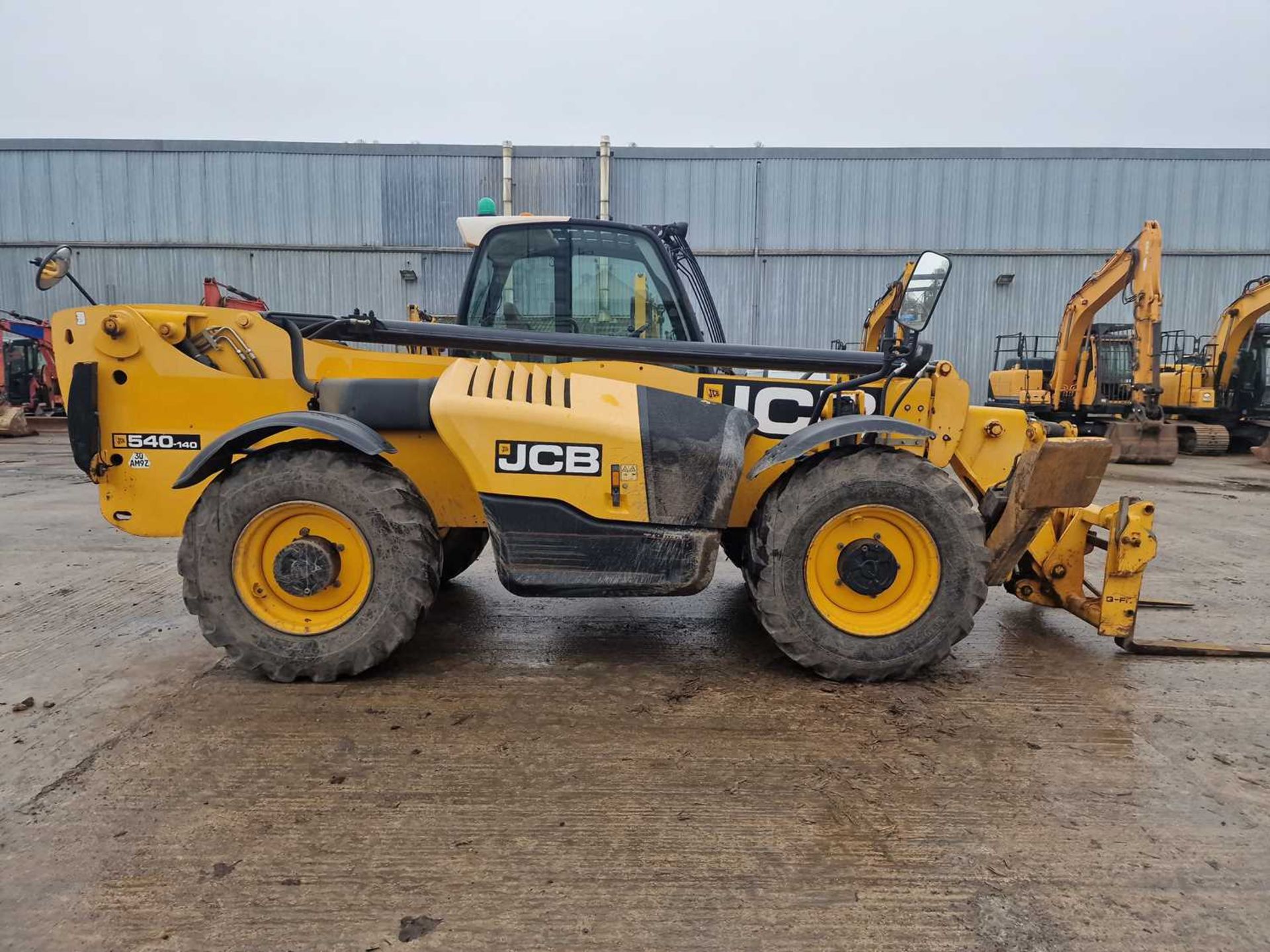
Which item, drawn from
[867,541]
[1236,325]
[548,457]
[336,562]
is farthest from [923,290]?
[1236,325]

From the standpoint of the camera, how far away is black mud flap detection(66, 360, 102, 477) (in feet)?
10.7

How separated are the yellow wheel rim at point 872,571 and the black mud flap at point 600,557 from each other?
47 cm

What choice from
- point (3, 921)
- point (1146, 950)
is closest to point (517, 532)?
point (3, 921)

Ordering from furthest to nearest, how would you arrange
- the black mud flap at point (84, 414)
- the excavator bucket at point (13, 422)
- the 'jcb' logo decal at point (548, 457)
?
1. the excavator bucket at point (13, 422)
2. the black mud flap at point (84, 414)
3. the 'jcb' logo decal at point (548, 457)

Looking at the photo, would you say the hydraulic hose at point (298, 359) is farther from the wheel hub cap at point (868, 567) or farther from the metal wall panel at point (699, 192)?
the metal wall panel at point (699, 192)

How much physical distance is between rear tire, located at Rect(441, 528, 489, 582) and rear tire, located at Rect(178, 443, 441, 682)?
110 cm

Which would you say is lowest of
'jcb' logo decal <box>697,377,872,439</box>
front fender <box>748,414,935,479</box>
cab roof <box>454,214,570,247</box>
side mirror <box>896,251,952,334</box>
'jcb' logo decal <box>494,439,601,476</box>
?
'jcb' logo decal <box>494,439,601,476</box>

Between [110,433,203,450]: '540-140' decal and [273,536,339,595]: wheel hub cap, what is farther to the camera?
[110,433,203,450]: '540-140' decal

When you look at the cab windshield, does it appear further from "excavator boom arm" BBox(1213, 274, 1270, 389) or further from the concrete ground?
"excavator boom arm" BBox(1213, 274, 1270, 389)

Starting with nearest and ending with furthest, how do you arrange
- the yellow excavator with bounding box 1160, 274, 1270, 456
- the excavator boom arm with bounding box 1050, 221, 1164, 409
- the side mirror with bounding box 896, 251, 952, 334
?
the side mirror with bounding box 896, 251, 952, 334, the excavator boom arm with bounding box 1050, 221, 1164, 409, the yellow excavator with bounding box 1160, 274, 1270, 456

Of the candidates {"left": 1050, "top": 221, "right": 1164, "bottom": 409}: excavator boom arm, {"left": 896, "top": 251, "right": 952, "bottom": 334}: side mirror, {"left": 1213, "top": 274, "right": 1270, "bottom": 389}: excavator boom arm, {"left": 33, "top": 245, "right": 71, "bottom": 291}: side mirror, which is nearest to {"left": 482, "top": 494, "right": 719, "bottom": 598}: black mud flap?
{"left": 896, "top": 251, "right": 952, "bottom": 334}: side mirror

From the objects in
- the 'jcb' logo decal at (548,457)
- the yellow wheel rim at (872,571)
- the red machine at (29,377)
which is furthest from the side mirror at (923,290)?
the red machine at (29,377)

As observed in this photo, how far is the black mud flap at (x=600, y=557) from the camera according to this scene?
311cm

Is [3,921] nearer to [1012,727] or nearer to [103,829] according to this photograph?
[103,829]
